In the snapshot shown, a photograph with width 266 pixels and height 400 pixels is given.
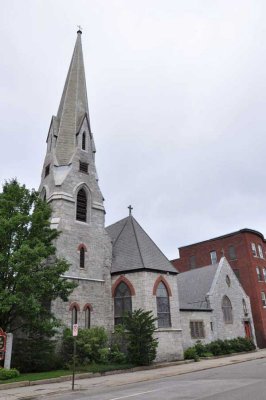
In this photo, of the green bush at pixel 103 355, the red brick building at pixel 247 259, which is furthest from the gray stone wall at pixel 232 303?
the green bush at pixel 103 355

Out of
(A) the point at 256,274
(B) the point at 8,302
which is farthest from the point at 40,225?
(A) the point at 256,274

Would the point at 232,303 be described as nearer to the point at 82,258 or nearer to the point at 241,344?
the point at 241,344

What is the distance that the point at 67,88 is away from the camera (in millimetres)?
33875

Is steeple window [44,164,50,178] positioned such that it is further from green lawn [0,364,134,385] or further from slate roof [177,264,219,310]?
slate roof [177,264,219,310]

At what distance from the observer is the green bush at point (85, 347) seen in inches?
823

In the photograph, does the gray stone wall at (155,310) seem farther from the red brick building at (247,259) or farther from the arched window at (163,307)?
the red brick building at (247,259)

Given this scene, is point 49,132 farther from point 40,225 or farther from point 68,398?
point 68,398

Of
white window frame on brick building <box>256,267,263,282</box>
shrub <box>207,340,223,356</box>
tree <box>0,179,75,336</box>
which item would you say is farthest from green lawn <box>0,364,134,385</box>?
white window frame on brick building <box>256,267,263,282</box>

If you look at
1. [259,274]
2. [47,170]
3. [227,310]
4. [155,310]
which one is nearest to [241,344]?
[227,310]

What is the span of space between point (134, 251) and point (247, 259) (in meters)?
19.4

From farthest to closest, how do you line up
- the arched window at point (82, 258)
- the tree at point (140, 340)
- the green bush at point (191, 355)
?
the green bush at point (191, 355), the arched window at point (82, 258), the tree at point (140, 340)

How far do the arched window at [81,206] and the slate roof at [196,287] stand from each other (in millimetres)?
11630

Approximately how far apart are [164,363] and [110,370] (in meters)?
4.99

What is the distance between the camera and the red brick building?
3894cm
